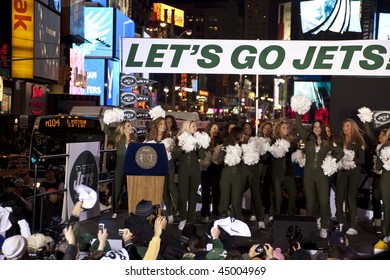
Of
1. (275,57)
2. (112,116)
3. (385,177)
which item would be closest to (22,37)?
(112,116)

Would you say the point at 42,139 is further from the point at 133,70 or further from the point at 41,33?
the point at 41,33

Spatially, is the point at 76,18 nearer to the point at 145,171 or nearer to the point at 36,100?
the point at 36,100

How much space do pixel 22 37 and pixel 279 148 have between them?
27930 millimetres

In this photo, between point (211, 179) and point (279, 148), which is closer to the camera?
point (279, 148)

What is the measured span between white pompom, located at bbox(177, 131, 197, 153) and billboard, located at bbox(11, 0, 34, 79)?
26.5 metres

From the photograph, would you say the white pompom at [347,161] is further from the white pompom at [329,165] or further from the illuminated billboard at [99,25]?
the illuminated billboard at [99,25]

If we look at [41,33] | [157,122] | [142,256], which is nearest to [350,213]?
[157,122]

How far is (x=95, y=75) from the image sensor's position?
223 ft

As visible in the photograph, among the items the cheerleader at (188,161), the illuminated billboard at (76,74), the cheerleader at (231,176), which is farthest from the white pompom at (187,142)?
the illuminated billboard at (76,74)

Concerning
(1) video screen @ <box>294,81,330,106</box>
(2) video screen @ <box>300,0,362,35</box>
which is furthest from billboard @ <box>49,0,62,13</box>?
(2) video screen @ <box>300,0,362,35</box>

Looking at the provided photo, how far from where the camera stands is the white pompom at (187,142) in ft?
36.0

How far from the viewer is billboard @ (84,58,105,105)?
6700cm

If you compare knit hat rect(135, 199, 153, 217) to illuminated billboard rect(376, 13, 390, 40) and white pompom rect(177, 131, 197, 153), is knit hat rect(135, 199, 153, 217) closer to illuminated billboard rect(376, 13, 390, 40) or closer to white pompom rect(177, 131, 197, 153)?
white pompom rect(177, 131, 197, 153)
